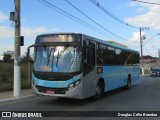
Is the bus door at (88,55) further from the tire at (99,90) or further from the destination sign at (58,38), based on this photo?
the tire at (99,90)

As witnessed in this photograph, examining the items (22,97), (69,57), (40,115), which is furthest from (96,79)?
(40,115)

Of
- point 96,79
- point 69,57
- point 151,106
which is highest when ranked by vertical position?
point 69,57

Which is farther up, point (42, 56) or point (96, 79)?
point (42, 56)

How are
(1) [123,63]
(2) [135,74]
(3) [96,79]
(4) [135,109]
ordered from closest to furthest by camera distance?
(4) [135,109], (3) [96,79], (1) [123,63], (2) [135,74]

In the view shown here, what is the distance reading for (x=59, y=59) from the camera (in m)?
14.4

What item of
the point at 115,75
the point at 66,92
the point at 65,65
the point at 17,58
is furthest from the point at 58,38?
the point at 115,75

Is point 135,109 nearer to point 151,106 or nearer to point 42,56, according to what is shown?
point 151,106

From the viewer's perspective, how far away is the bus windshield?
14.2m

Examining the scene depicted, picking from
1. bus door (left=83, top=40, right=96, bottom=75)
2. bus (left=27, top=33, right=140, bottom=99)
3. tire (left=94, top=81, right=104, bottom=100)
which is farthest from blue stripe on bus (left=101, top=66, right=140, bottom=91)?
bus door (left=83, top=40, right=96, bottom=75)

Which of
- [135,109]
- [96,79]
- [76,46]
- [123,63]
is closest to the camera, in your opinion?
[135,109]

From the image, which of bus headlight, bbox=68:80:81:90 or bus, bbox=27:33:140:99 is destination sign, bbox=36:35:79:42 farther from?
bus headlight, bbox=68:80:81:90

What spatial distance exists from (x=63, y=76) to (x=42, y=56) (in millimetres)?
1448

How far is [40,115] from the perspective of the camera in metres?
11.8

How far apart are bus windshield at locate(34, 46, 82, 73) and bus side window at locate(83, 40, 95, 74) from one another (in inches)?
19.2
